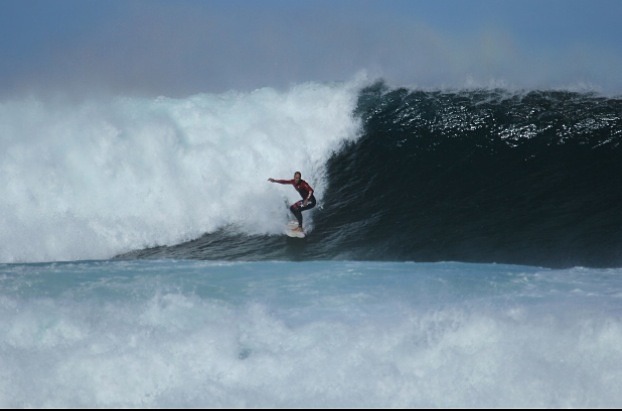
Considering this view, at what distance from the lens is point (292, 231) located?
1385 centimetres

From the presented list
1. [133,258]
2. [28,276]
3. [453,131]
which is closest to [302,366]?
[28,276]

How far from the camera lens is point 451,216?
14.1 m

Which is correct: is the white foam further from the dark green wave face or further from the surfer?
the surfer

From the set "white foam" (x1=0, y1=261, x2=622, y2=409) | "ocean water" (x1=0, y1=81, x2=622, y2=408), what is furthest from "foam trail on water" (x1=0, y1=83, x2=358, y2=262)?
"white foam" (x1=0, y1=261, x2=622, y2=409)

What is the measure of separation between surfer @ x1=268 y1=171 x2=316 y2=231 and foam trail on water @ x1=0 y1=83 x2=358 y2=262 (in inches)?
29.6

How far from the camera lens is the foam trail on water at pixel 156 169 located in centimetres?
1482

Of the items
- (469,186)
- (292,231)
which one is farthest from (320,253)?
(469,186)

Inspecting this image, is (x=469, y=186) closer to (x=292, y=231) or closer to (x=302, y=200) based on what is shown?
(x=302, y=200)

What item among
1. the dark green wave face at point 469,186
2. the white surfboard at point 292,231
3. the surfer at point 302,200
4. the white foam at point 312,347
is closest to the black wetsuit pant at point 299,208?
the surfer at point 302,200

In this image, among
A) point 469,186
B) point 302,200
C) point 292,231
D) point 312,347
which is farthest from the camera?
point 469,186

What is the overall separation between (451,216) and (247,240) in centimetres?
419

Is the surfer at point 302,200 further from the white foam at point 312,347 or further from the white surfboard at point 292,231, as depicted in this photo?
the white foam at point 312,347

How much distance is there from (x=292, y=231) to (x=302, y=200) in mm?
681

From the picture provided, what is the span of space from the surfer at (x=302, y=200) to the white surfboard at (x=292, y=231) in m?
0.07
